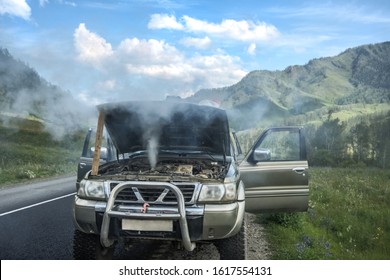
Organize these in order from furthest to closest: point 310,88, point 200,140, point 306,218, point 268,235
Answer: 1. point 310,88
2. point 306,218
3. point 268,235
4. point 200,140

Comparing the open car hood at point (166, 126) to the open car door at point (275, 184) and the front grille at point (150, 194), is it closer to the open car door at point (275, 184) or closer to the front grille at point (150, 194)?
the open car door at point (275, 184)

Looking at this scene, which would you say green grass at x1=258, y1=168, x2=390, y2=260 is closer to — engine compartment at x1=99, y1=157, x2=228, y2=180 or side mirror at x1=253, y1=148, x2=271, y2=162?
side mirror at x1=253, y1=148, x2=271, y2=162

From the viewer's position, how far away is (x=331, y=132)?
62.4 meters

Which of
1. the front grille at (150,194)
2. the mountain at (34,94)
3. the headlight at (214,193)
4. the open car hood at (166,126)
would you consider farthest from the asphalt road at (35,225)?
the headlight at (214,193)

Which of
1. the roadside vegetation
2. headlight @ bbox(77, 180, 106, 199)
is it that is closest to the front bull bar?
headlight @ bbox(77, 180, 106, 199)

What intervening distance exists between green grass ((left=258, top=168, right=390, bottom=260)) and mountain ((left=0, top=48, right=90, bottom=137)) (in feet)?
10.7

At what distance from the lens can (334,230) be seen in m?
6.60

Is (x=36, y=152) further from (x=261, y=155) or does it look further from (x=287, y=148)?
(x=261, y=155)

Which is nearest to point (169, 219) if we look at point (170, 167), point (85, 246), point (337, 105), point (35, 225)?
point (85, 246)

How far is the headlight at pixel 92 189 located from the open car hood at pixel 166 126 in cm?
93

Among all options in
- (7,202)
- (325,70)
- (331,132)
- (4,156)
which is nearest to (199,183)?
(7,202)

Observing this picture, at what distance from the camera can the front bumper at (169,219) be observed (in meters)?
3.70
